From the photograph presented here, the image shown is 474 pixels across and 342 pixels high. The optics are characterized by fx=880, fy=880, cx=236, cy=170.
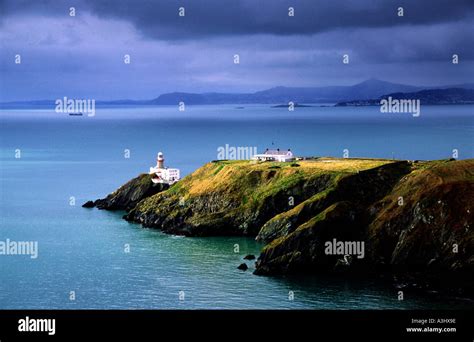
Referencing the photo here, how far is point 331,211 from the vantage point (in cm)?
8106

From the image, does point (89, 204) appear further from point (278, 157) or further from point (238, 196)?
point (238, 196)

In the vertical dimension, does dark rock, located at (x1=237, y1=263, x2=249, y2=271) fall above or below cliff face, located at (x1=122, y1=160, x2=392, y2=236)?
below

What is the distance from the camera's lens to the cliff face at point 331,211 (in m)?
75.7

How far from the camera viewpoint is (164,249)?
8794cm

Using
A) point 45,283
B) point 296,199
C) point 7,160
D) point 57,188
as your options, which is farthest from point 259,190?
point 7,160

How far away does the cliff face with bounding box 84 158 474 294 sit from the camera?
75688 mm

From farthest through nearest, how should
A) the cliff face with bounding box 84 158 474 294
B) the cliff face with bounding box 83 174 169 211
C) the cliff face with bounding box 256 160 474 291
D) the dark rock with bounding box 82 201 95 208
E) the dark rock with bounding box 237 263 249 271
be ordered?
the dark rock with bounding box 82 201 95 208
the cliff face with bounding box 83 174 169 211
the dark rock with bounding box 237 263 249 271
the cliff face with bounding box 84 158 474 294
the cliff face with bounding box 256 160 474 291

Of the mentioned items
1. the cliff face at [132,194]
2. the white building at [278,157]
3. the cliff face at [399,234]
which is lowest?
the cliff face at [399,234]

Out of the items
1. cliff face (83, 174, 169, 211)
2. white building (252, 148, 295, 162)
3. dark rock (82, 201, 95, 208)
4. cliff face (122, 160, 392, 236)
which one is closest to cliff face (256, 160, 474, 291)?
cliff face (122, 160, 392, 236)

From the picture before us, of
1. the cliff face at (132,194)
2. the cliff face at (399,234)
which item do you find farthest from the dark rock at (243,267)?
the cliff face at (132,194)

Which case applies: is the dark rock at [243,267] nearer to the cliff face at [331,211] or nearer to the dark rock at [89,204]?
the cliff face at [331,211]

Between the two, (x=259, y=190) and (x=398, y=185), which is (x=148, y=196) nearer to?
(x=259, y=190)

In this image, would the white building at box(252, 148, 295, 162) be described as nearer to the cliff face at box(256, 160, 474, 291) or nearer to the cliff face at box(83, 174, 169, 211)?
the cliff face at box(83, 174, 169, 211)
